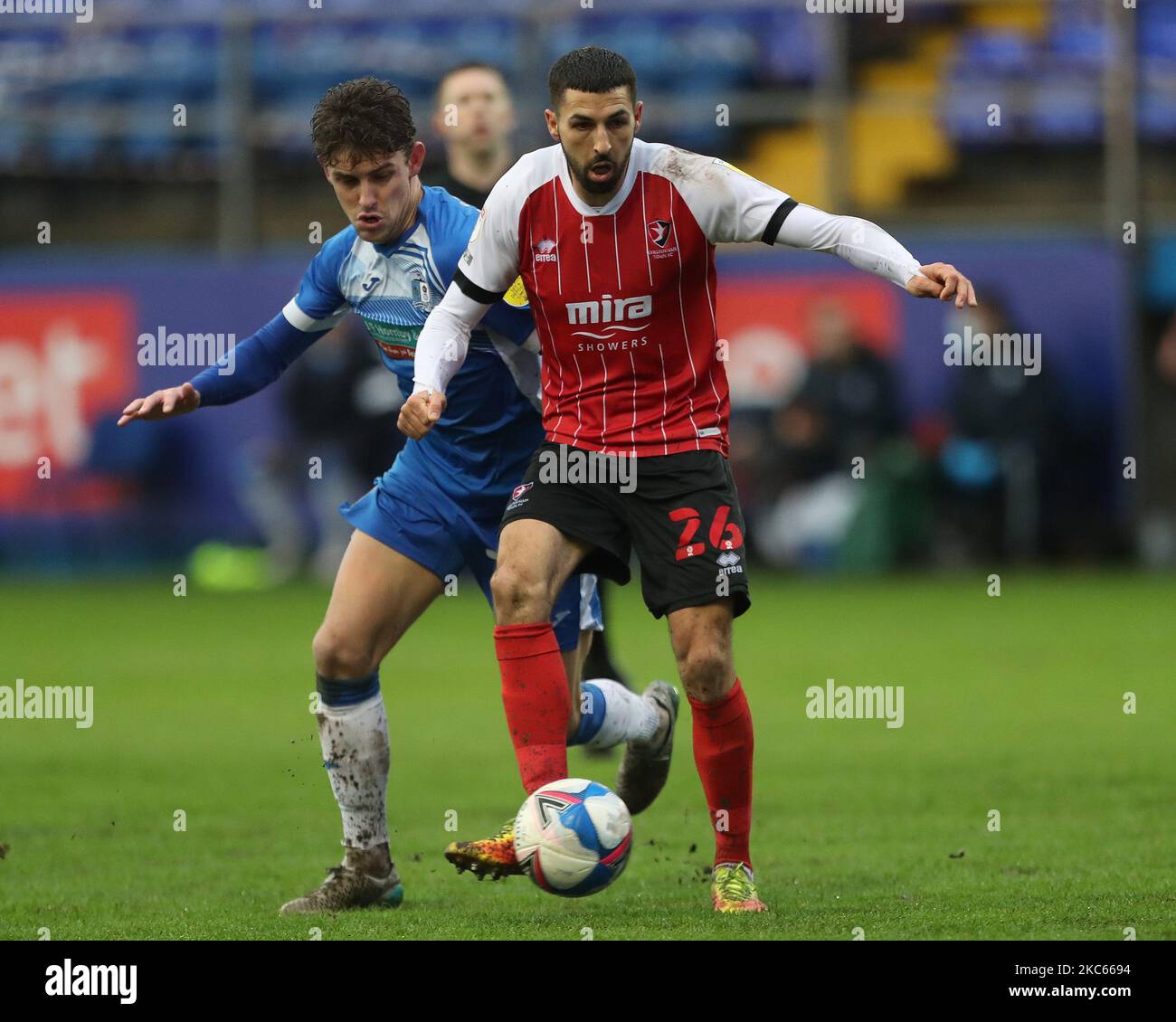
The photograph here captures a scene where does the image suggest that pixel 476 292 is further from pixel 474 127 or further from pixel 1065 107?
pixel 1065 107

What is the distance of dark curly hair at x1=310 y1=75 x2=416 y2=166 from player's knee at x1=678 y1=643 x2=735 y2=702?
5.61ft

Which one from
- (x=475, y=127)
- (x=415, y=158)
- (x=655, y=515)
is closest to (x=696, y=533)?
(x=655, y=515)

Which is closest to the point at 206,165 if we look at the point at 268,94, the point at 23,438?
the point at 268,94

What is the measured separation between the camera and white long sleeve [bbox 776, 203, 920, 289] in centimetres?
552

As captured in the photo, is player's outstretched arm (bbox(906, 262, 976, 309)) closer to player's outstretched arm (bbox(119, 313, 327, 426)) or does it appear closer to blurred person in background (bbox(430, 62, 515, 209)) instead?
player's outstretched arm (bbox(119, 313, 327, 426))

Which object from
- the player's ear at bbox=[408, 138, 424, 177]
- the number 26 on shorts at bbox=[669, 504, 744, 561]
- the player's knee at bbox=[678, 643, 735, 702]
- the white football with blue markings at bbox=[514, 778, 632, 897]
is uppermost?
the player's ear at bbox=[408, 138, 424, 177]

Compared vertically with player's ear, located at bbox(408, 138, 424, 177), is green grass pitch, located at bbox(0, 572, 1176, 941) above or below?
below

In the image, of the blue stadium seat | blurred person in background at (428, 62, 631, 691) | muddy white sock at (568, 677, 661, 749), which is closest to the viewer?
muddy white sock at (568, 677, 661, 749)

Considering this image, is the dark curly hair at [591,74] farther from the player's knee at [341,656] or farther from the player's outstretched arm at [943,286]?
the player's knee at [341,656]

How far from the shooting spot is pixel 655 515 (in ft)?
18.5

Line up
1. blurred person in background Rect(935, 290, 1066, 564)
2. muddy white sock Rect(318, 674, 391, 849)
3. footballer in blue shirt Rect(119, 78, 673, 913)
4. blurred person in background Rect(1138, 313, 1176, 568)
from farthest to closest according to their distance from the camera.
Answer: blurred person in background Rect(1138, 313, 1176, 568)
blurred person in background Rect(935, 290, 1066, 564)
muddy white sock Rect(318, 674, 391, 849)
footballer in blue shirt Rect(119, 78, 673, 913)

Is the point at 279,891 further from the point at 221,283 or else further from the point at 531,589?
the point at 221,283

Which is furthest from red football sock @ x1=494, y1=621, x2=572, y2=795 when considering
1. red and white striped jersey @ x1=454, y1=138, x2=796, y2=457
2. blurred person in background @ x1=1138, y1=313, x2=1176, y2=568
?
blurred person in background @ x1=1138, y1=313, x2=1176, y2=568

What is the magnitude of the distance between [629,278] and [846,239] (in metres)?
0.61
